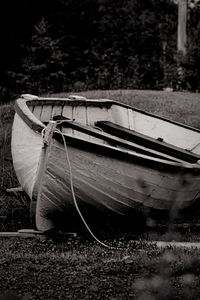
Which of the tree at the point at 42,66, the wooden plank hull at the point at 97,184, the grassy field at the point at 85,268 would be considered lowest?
the grassy field at the point at 85,268

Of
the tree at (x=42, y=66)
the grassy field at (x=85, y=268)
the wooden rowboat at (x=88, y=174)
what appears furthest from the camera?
the tree at (x=42, y=66)

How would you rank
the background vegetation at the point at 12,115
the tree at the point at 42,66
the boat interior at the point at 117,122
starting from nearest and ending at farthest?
the background vegetation at the point at 12,115 < the boat interior at the point at 117,122 < the tree at the point at 42,66

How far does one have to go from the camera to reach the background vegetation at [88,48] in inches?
567

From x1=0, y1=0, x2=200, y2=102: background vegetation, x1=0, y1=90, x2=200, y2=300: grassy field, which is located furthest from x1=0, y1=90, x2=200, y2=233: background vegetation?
x1=0, y1=0, x2=200, y2=102: background vegetation

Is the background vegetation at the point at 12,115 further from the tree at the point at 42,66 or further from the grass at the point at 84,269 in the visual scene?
the tree at the point at 42,66

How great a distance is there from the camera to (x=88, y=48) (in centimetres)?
1848

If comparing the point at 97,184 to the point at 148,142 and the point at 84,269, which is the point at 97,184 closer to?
the point at 84,269

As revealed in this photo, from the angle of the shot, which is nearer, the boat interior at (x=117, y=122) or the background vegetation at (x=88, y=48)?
the boat interior at (x=117, y=122)

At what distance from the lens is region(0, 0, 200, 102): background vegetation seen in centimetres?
1439

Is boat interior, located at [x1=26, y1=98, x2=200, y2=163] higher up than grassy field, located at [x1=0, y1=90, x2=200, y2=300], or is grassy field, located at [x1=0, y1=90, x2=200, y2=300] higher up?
boat interior, located at [x1=26, y1=98, x2=200, y2=163]

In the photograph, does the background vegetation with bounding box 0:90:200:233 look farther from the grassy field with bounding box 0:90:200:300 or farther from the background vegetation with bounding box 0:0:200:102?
the background vegetation with bounding box 0:0:200:102

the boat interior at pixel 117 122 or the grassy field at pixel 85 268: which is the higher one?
the boat interior at pixel 117 122

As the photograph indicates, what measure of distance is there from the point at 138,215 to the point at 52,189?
882 millimetres

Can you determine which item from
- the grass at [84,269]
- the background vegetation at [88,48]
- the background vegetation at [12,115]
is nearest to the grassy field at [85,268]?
the grass at [84,269]
